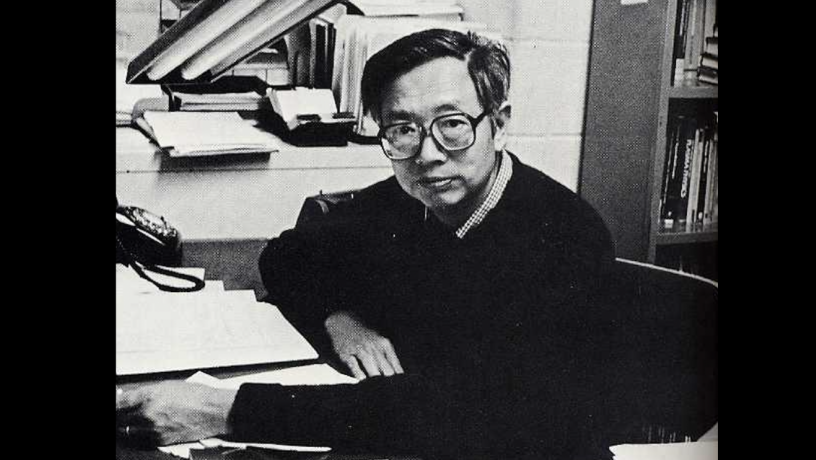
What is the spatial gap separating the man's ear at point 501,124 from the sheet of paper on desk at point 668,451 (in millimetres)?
576

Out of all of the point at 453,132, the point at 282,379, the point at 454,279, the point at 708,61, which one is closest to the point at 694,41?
the point at 708,61

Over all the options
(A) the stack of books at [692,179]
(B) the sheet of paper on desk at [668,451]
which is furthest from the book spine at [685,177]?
(B) the sheet of paper on desk at [668,451]

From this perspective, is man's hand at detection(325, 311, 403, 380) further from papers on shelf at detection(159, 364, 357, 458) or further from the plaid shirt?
the plaid shirt

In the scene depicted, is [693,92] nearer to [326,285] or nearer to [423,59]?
[423,59]

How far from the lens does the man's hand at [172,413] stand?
4.34 feet

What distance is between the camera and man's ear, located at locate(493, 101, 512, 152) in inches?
63.3

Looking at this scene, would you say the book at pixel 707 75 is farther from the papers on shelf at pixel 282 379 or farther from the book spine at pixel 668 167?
the papers on shelf at pixel 282 379

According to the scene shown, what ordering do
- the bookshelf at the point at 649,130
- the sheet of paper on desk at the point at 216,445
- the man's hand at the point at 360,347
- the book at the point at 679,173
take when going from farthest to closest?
the book at the point at 679,173 → the bookshelf at the point at 649,130 → the man's hand at the point at 360,347 → the sheet of paper on desk at the point at 216,445

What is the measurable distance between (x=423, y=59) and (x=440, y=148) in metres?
0.15

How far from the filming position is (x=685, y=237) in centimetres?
183

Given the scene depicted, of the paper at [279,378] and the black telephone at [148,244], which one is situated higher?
the black telephone at [148,244]

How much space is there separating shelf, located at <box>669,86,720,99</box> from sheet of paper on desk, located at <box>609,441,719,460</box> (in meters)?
0.67
